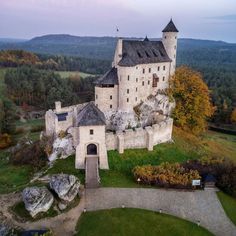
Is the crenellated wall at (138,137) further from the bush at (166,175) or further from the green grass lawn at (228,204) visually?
the green grass lawn at (228,204)

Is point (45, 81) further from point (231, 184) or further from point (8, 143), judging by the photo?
point (231, 184)

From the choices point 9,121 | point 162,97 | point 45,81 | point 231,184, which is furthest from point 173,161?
point 45,81

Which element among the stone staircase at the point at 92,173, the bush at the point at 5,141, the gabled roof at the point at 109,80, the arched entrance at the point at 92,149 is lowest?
the bush at the point at 5,141

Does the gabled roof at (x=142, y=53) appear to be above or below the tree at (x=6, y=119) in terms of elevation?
above

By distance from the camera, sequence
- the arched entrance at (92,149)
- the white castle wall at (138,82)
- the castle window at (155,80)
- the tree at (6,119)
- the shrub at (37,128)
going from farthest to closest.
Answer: the shrub at (37,128) → the tree at (6,119) → the castle window at (155,80) → the white castle wall at (138,82) → the arched entrance at (92,149)

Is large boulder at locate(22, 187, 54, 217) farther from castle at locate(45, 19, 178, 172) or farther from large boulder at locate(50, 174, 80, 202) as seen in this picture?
castle at locate(45, 19, 178, 172)

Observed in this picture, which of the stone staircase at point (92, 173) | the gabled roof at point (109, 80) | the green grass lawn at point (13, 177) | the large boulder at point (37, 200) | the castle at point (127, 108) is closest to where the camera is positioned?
the large boulder at point (37, 200)

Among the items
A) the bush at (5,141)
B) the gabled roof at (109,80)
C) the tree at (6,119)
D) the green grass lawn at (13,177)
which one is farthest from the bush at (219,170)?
the tree at (6,119)
